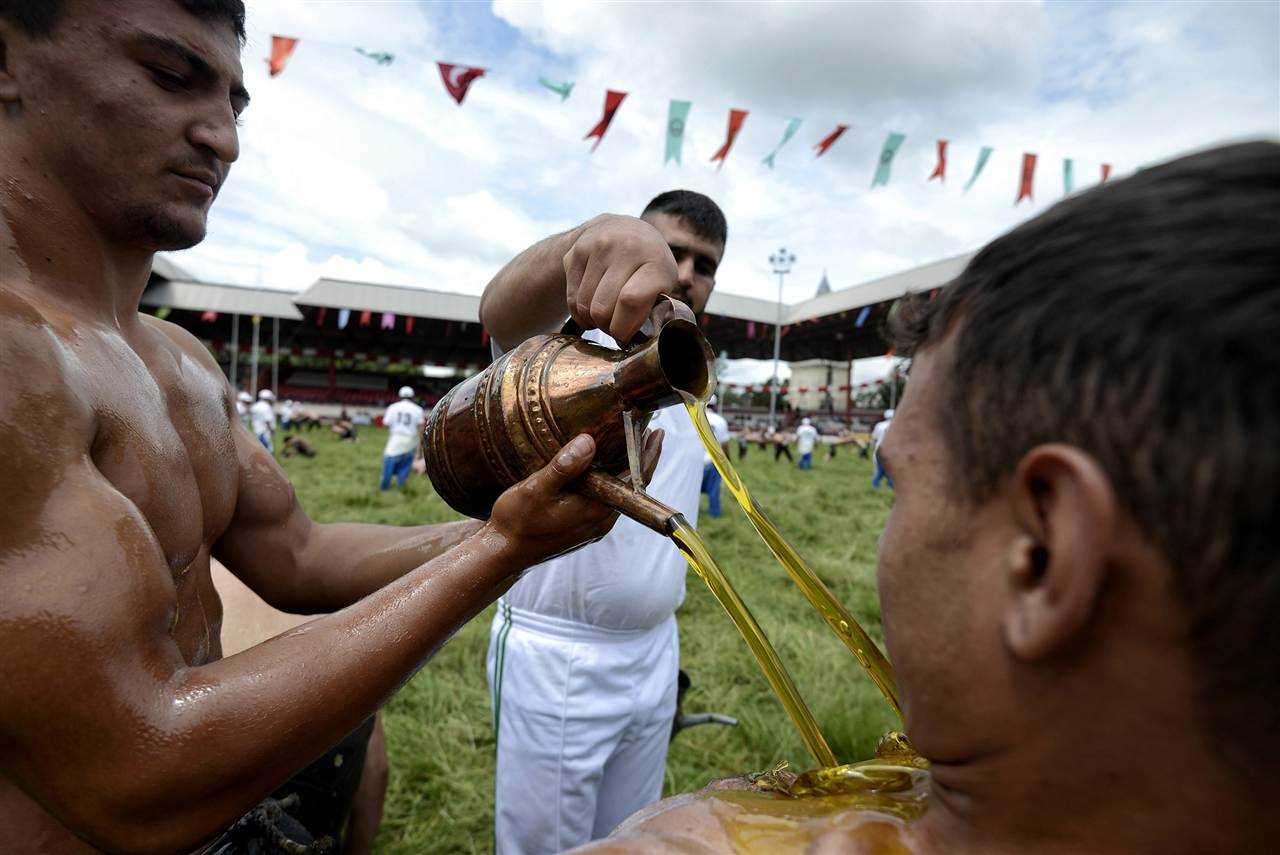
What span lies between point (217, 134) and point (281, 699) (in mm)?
1115

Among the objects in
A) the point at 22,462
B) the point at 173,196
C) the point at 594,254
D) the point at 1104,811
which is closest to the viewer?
the point at 1104,811

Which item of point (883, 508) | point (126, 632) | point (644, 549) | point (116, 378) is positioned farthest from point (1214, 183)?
point (883, 508)

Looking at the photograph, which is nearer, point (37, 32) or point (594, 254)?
point (37, 32)

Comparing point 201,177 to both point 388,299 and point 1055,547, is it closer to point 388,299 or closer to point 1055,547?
point 1055,547

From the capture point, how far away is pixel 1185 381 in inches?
22.5

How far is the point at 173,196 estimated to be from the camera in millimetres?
1358

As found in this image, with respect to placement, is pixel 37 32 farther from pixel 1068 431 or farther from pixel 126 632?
pixel 1068 431

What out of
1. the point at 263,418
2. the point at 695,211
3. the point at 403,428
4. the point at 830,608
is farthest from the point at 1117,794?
the point at 263,418

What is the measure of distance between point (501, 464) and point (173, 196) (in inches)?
33.0

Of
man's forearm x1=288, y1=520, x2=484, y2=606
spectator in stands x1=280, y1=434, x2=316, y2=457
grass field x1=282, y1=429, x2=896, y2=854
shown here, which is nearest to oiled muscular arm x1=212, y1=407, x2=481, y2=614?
man's forearm x1=288, y1=520, x2=484, y2=606

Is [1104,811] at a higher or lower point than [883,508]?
higher

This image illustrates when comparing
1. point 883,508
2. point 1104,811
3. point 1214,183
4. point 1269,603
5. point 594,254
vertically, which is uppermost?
point 594,254

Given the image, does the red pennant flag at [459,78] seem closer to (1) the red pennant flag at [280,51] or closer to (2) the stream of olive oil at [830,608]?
(1) the red pennant flag at [280,51]

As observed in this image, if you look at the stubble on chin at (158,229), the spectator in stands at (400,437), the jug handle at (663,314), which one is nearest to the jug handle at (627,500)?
the jug handle at (663,314)
